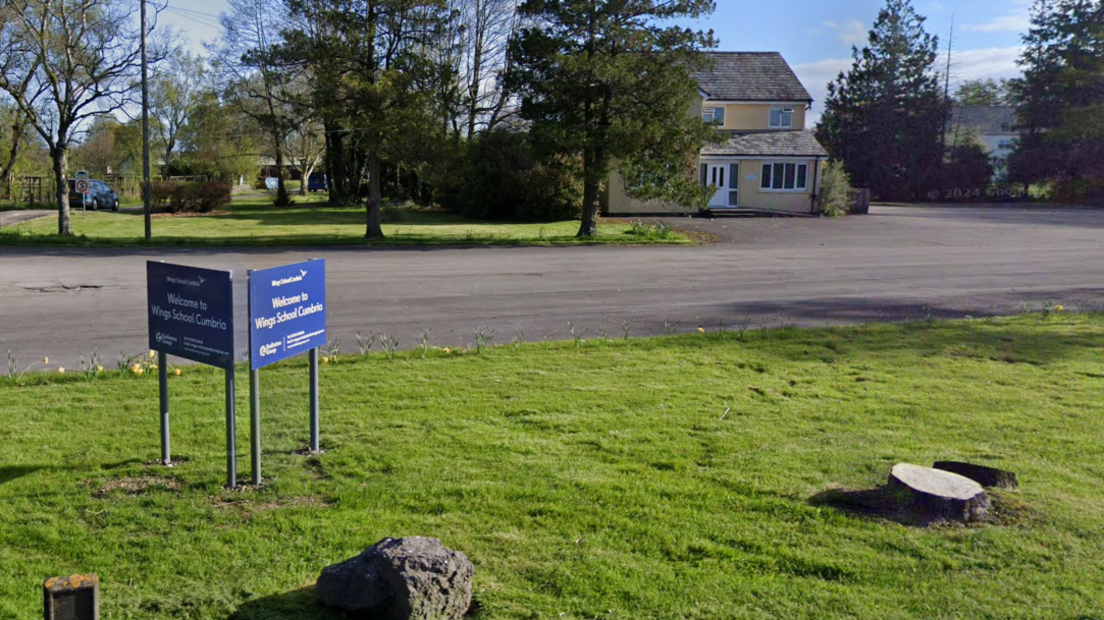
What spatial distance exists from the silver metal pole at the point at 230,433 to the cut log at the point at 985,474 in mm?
4803

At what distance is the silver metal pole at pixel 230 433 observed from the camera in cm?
601

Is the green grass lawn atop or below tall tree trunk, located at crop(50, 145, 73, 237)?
below

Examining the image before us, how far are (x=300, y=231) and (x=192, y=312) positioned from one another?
2788 cm

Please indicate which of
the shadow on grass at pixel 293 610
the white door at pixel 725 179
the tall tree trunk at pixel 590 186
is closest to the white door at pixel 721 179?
the white door at pixel 725 179

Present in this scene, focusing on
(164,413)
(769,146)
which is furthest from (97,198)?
(164,413)

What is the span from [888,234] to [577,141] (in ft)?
44.3

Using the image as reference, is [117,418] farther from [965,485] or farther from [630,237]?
[630,237]

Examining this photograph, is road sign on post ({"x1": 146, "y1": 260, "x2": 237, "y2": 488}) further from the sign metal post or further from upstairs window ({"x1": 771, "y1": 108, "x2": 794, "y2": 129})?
upstairs window ({"x1": 771, "y1": 108, "x2": 794, "y2": 129})

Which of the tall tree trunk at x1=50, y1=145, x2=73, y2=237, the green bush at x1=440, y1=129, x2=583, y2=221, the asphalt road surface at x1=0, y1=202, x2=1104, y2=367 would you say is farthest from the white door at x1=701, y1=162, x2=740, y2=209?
the tall tree trunk at x1=50, y1=145, x2=73, y2=237

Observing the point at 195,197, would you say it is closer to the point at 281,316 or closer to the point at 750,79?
the point at 750,79

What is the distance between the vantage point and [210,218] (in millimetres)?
40062

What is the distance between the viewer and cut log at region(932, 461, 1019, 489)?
6102 millimetres

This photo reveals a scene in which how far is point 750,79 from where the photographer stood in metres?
48.5

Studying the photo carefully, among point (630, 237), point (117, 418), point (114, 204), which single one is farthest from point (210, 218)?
point (117, 418)
